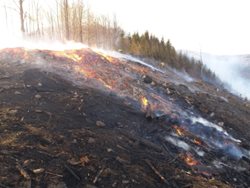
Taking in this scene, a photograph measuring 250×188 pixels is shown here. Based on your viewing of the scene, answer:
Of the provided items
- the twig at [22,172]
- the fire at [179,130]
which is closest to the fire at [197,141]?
the fire at [179,130]

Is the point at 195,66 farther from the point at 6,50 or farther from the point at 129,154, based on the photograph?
the point at 129,154

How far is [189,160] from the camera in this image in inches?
359

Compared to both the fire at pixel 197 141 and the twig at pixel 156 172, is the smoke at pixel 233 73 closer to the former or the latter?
the fire at pixel 197 141

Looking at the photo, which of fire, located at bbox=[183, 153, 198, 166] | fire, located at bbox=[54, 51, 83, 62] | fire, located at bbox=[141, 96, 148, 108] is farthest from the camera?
fire, located at bbox=[54, 51, 83, 62]

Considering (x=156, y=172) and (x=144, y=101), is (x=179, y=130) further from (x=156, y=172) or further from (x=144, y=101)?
(x=156, y=172)

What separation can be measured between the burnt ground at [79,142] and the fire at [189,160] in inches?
6.5

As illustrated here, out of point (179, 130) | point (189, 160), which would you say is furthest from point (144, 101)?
point (189, 160)

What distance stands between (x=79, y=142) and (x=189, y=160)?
263 centimetres

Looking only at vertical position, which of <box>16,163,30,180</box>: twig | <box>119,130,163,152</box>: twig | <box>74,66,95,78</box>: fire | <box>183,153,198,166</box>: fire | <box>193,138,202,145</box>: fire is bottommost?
<box>183,153,198,166</box>: fire

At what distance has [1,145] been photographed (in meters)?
7.75

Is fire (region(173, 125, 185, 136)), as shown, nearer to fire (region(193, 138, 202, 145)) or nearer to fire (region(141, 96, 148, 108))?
fire (region(193, 138, 202, 145))

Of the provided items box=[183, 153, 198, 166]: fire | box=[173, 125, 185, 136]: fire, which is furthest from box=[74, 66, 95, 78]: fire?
box=[183, 153, 198, 166]: fire

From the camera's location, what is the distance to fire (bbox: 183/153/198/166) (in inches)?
354

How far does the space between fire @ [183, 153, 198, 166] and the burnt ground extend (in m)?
0.16
